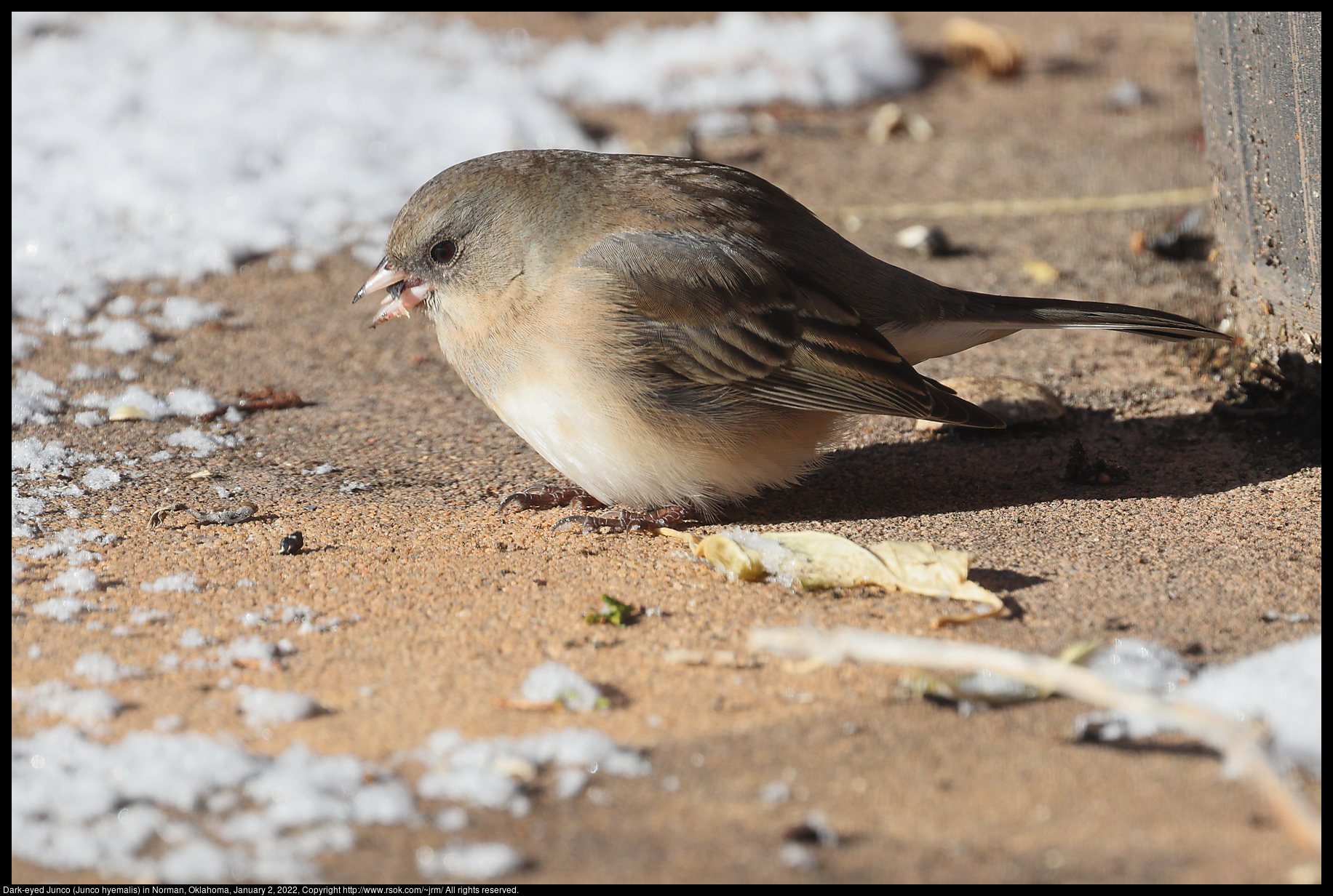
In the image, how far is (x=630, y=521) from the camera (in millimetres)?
3682

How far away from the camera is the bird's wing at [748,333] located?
363 cm

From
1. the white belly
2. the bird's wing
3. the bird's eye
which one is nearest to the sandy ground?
the white belly

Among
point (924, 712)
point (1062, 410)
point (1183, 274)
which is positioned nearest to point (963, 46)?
point (1183, 274)

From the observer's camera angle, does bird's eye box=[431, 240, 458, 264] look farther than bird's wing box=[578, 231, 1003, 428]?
Yes

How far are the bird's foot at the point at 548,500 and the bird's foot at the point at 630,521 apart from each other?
0.17 m

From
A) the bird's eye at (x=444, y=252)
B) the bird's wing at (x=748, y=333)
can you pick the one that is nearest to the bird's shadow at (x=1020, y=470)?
the bird's wing at (x=748, y=333)

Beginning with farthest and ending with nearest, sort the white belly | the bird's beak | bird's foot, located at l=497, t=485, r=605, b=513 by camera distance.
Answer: the bird's beak → bird's foot, located at l=497, t=485, r=605, b=513 → the white belly

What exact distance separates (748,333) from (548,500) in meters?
0.82

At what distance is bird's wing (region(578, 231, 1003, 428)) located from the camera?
11.9 feet

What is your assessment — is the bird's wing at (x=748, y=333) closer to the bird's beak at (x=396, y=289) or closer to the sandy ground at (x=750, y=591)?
the sandy ground at (x=750, y=591)

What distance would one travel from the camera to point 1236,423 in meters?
4.22

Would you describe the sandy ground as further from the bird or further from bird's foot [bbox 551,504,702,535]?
the bird

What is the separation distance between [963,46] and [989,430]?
16.1ft

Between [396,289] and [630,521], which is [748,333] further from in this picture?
[396,289]
